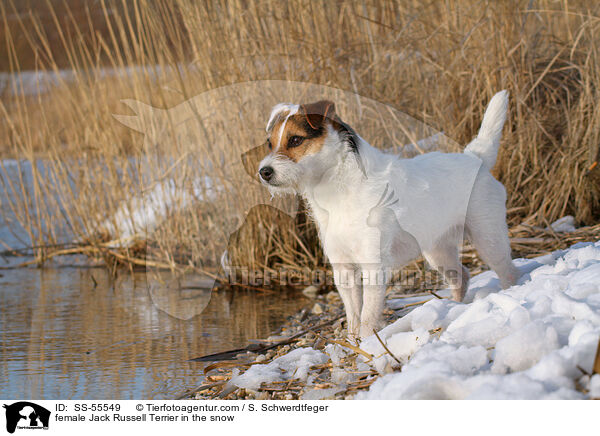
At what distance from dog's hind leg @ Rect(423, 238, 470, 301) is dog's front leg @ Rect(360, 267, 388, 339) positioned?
72cm

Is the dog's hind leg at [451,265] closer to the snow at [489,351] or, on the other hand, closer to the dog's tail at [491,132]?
the dog's tail at [491,132]

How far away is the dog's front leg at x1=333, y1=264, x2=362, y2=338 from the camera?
10.0 ft

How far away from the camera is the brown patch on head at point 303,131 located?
8.98 feet

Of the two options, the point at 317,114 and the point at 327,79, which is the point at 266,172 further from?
the point at 327,79

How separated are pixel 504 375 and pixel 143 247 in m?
4.30

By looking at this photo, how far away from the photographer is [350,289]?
309 centimetres

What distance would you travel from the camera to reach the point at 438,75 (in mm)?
4875

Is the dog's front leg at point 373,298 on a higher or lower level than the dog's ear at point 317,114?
lower

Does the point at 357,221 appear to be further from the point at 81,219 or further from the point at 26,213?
the point at 26,213

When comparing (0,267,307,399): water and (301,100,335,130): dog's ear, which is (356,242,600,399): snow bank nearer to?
(301,100,335,130): dog's ear
